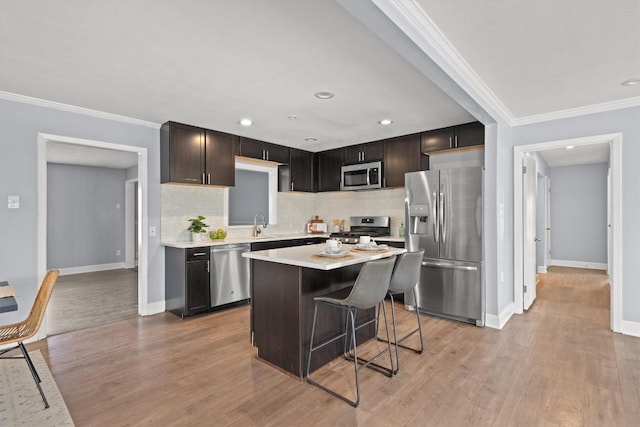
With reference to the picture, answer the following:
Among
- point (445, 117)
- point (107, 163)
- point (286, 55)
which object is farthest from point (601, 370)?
point (107, 163)

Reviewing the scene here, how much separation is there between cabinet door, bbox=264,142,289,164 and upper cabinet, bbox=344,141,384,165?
989 millimetres

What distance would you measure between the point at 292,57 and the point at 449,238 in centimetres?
267

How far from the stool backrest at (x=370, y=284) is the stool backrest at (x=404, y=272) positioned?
369mm

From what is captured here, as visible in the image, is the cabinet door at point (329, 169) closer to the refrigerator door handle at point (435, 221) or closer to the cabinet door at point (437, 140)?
the cabinet door at point (437, 140)

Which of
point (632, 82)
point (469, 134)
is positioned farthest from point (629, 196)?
point (469, 134)

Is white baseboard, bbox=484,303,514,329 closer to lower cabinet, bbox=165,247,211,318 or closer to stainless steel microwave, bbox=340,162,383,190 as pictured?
stainless steel microwave, bbox=340,162,383,190

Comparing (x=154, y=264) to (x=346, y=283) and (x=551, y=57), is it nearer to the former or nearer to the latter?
(x=346, y=283)

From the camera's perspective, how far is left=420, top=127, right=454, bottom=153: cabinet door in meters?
4.32

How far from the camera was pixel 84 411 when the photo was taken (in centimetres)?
214

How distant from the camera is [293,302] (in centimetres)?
258

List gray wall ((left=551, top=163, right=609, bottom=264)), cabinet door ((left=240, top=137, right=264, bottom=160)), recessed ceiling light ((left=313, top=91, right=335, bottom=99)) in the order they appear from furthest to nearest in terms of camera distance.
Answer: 1. gray wall ((left=551, top=163, right=609, bottom=264))
2. cabinet door ((left=240, top=137, right=264, bottom=160))
3. recessed ceiling light ((left=313, top=91, right=335, bottom=99))

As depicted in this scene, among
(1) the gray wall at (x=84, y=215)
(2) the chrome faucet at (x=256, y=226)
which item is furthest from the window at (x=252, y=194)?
(1) the gray wall at (x=84, y=215)

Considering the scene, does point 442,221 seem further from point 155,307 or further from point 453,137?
point 155,307

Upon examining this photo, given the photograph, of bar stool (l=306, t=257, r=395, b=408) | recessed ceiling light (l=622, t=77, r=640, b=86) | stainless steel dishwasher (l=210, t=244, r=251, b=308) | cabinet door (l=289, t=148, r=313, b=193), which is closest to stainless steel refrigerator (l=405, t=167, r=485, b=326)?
recessed ceiling light (l=622, t=77, r=640, b=86)
